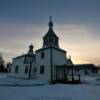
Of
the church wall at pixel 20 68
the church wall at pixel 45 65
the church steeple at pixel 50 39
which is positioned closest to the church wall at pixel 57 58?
the church wall at pixel 45 65

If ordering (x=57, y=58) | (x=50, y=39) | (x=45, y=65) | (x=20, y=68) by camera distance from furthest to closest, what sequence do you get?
(x=20, y=68) < (x=50, y=39) < (x=57, y=58) < (x=45, y=65)

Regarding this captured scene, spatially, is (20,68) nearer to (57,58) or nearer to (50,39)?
(50,39)

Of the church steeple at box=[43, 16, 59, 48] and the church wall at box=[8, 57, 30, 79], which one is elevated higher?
the church steeple at box=[43, 16, 59, 48]

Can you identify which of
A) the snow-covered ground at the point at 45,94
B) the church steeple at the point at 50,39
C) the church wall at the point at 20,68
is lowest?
the snow-covered ground at the point at 45,94

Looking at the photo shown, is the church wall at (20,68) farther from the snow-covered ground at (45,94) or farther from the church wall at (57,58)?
the snow-covered ground at (45,94)

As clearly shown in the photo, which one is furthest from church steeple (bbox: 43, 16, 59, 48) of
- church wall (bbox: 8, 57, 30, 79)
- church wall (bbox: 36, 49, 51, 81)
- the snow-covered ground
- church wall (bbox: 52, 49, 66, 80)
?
the snow-covered ground

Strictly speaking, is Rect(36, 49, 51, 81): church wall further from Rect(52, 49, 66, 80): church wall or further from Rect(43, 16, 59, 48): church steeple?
Rect(43, 16, 59, 48): church steeple

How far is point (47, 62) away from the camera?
25.0 m

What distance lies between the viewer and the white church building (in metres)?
24.7

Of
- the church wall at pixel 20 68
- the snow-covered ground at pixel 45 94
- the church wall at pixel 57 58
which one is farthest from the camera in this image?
the church wall at pixel 20 68

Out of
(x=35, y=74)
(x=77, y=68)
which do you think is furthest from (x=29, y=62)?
(x=77, y=68)

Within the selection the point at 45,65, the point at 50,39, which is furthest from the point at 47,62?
the point at 50,39

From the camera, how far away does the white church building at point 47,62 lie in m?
24.7

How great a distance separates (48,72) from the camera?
24641 millimetres
